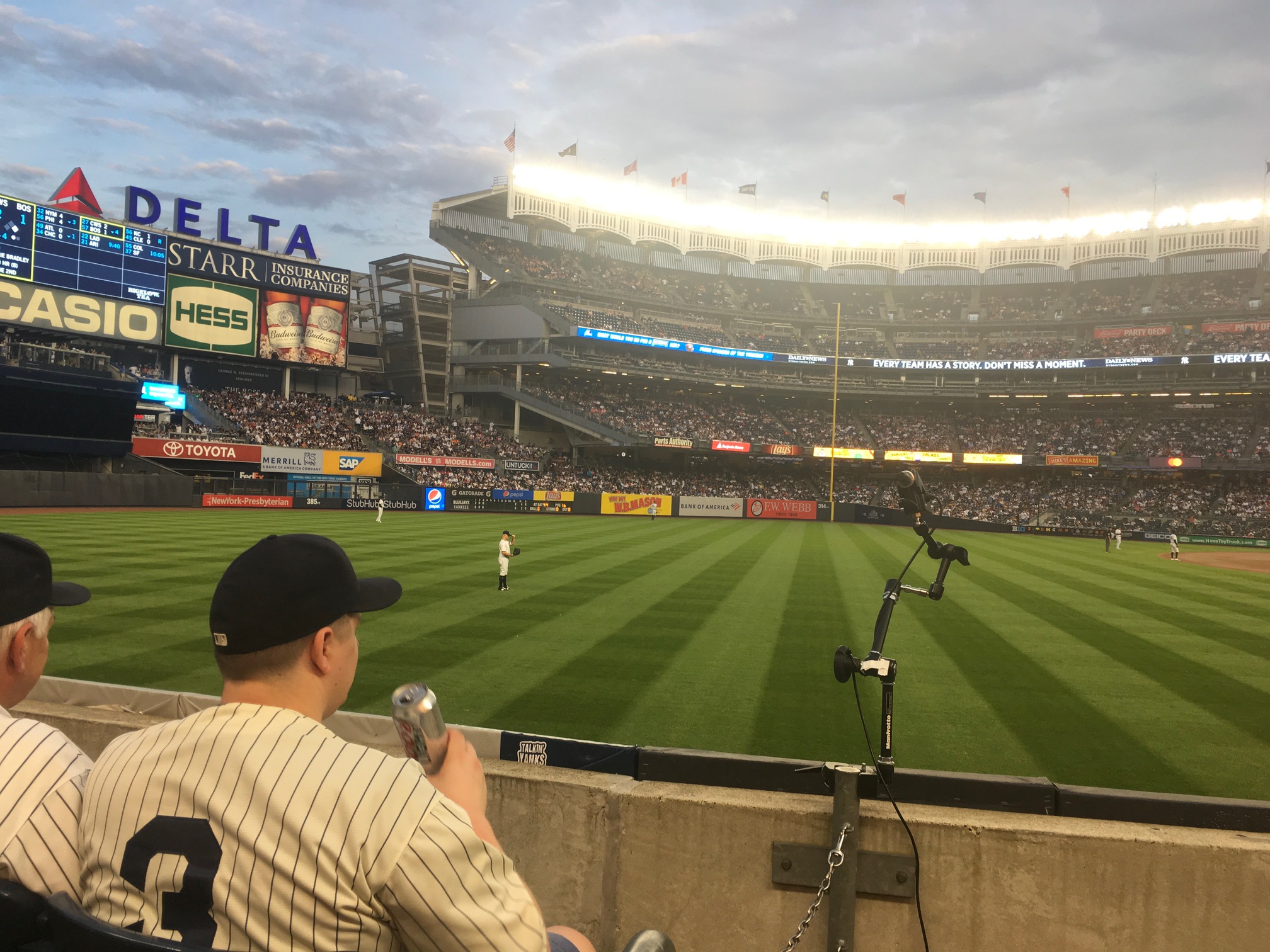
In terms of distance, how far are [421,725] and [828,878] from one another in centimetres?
229

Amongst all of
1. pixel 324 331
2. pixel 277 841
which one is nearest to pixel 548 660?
pixel 277 841

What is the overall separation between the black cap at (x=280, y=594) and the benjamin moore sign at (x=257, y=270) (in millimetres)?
53605

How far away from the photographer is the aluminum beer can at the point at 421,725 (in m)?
2.05

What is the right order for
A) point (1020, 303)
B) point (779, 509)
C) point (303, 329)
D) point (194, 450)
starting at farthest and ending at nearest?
point (1020, 303), point (779, 509), point (303, 329), point (194, 450)

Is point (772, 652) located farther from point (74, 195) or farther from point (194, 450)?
point (74, 195)

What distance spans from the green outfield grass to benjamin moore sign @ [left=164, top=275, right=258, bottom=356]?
26.7 meters

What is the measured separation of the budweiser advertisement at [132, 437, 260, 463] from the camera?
1642 inches

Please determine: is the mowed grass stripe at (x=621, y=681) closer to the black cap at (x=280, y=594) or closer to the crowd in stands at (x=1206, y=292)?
the black cap at (x=280, y=594)

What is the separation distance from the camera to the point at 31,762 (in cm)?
225

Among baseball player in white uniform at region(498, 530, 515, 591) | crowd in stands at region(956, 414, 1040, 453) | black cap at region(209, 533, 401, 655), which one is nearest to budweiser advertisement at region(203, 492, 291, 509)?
baseball player in white uniform at region(498, 530, 515, 591)

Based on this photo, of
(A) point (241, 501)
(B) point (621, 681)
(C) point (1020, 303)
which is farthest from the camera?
(C) point (1020, 303)

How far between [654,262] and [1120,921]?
79.2 meters

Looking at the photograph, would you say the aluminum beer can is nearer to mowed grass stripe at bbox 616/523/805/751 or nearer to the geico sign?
mowed grass stripe at bbox 616/523/805/751

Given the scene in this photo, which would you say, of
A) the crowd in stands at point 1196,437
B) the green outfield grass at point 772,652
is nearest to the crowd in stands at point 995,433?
the crowd in stands at point 1196,437
